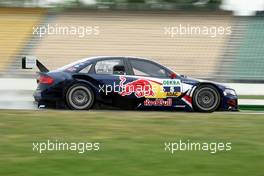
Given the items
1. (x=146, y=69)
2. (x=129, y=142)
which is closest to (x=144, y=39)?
(x=146, y=69)

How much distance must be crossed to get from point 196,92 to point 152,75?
3.16 ft

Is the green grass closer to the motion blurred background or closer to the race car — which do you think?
the race car

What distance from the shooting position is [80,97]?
11.4m

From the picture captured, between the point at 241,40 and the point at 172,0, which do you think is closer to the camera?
the point at 241,40

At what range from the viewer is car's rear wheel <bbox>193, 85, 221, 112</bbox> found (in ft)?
38.0

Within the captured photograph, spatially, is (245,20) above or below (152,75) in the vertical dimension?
above

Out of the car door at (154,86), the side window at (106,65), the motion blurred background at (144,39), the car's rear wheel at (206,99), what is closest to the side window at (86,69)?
the side window at (106,65)

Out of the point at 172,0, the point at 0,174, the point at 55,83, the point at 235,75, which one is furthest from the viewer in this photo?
the point at 172,0

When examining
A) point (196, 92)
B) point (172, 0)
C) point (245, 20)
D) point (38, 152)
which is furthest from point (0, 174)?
point (172, 0)

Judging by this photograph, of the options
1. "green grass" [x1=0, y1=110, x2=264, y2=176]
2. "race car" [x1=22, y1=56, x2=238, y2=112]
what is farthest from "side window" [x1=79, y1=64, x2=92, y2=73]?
"green grass" [x1=0, y1=110, x2=264, y2=176]

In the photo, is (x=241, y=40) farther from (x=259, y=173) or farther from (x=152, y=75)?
(x=259, y=173)

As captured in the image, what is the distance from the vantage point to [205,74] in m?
25.4

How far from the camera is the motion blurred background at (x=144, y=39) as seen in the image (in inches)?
1024

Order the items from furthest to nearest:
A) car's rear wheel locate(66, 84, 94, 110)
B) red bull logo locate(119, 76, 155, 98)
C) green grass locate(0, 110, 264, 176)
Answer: red bull logo locate(119, 76, 155, 98) < car's rear wheel locate(66, 84, 94, 110) < green grass locate(0, 110, 264, 176)
